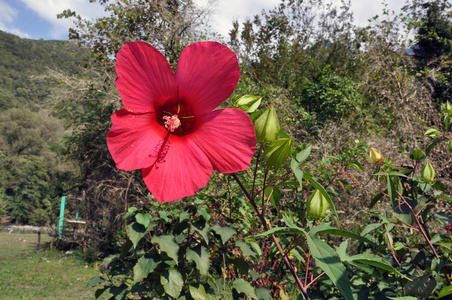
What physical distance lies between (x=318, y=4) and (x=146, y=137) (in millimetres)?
12336

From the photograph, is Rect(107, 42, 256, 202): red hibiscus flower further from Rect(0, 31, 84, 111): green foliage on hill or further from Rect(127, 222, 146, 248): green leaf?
Rect(0, 31, 84, 111): green foliage on hill

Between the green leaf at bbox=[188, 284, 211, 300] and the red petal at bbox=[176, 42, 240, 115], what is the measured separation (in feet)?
3.70

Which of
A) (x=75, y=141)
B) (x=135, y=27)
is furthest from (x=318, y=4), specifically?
(x=75, y=141)

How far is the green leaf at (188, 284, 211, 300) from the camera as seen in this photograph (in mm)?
1329

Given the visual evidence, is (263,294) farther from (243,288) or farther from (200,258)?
(200,258)

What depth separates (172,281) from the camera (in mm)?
1307

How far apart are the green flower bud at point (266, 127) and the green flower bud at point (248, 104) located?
3cm

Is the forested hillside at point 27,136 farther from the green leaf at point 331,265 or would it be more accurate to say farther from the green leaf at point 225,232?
the green leaf at point 331,265

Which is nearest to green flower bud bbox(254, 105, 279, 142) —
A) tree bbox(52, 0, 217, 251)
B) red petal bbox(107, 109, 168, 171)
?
red petal bbox(107, 109, 168, 171)

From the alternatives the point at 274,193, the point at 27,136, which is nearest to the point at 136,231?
the point at 274,193

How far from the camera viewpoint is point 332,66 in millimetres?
9969

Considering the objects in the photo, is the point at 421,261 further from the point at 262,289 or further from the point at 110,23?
the point at 110,23

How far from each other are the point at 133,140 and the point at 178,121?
0.07m

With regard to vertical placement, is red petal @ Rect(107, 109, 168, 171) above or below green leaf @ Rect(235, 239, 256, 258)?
above
